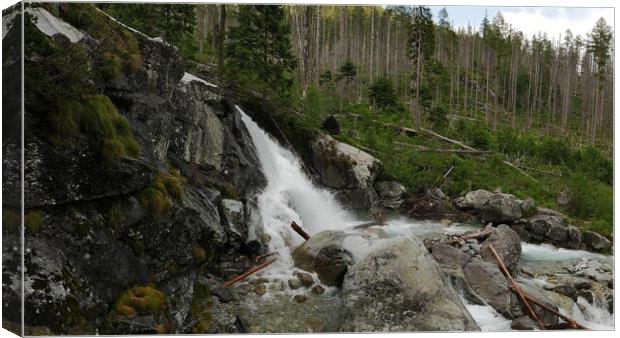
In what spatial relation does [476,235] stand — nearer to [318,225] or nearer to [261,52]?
[318,225]

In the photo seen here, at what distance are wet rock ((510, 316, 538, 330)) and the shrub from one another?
12.4 feet

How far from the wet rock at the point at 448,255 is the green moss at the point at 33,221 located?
4.41 meters

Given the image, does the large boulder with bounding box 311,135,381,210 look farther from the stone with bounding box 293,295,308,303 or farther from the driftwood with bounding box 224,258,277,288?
the stone with bounding box 293,295,308,303

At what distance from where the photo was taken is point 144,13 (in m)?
5.65

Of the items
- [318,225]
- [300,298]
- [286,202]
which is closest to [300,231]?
[318,225]

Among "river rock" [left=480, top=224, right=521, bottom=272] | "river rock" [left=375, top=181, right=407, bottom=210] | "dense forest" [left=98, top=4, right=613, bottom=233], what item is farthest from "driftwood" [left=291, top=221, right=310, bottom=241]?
"river rock" [left=480, top=224, right=521, bottom=272]

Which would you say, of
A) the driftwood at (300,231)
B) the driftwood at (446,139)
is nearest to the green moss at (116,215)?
the driftwood at (300,231)

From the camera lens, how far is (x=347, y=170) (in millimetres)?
8172

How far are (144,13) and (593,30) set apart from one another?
5.10 metres

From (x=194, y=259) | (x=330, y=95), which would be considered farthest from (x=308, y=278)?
(x=330, y=95)

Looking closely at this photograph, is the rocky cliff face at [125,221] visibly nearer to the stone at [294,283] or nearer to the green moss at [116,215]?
the green moss at [116,215]

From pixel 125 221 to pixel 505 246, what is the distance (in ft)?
15.5

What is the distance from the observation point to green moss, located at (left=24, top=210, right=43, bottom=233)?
13.7 ft

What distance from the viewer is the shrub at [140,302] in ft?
15.0
